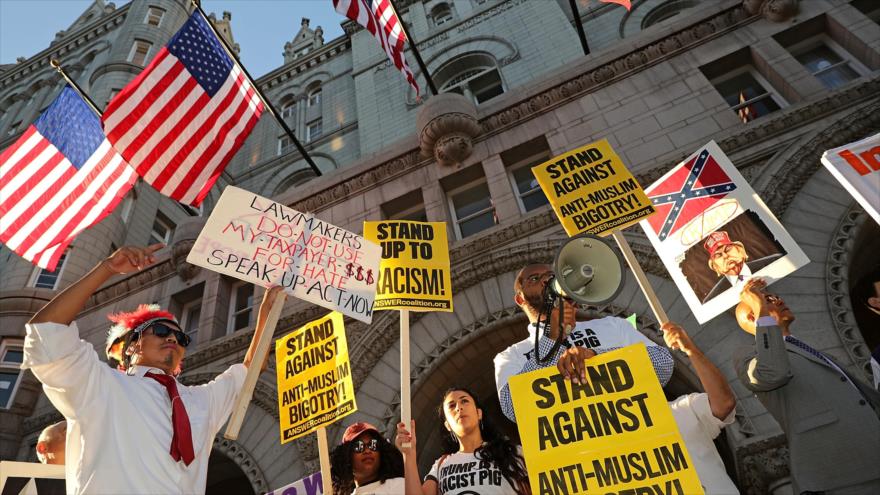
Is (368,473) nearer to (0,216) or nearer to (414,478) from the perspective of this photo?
(414,478)

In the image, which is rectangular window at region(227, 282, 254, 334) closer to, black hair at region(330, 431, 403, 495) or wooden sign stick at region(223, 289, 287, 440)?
black hair at region(330, 431, 403, 495)

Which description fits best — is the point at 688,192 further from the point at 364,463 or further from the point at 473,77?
the point at 473,77

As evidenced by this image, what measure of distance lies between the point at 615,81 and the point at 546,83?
57.5 inches

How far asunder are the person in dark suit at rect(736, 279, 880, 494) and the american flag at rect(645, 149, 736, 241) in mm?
2353

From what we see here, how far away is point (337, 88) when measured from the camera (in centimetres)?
2262

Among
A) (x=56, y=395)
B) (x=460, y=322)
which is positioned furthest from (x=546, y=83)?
(x=56, y=395)

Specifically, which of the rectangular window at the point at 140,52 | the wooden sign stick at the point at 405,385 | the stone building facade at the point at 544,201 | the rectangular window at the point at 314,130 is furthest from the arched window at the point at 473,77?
the rectangular window at the point at 140,52

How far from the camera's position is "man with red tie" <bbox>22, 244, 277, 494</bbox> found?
11.1 feet

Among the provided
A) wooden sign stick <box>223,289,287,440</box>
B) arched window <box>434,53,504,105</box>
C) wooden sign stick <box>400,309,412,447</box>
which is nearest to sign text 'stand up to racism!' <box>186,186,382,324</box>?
wooden sign stick <box>400,309,412,447</box>

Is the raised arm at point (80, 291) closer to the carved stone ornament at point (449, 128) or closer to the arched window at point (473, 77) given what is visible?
the carved stone ornament at point (449, 128)

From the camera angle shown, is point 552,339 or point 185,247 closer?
point 552,339

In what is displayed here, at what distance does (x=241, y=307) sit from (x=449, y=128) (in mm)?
6646

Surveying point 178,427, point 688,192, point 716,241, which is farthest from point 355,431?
point 688,192

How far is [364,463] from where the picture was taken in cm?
535
